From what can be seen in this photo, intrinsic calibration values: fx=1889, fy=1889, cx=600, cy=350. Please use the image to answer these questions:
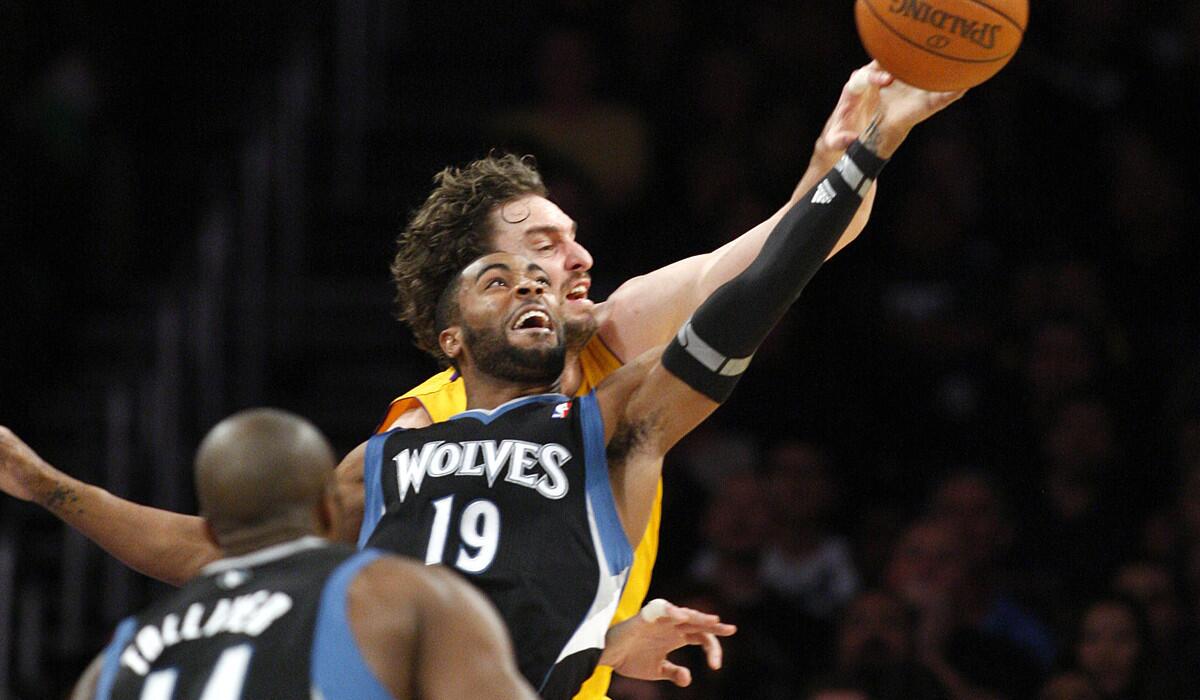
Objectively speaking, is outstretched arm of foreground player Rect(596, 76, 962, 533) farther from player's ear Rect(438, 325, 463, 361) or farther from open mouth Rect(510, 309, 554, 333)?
player's ear Rect(438, 325, 463, 361)

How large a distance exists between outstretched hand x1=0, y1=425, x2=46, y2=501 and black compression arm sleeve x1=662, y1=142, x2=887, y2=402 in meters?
1.74

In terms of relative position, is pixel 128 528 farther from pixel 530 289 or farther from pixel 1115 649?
pixel 1115 649

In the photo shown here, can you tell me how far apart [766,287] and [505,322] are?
0.79m

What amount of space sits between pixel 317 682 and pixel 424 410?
183 cm

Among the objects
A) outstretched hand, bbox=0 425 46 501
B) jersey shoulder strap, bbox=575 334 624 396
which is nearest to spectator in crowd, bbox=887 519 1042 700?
jersey shoulder strap, bbox=575 334 624 396

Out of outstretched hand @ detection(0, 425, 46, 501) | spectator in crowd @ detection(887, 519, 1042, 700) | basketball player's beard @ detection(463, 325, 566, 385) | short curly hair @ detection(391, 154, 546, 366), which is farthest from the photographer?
spectator in crowd @ detection(887, 519, 1042, 700)

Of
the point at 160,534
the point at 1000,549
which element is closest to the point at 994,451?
the point at 1000,549

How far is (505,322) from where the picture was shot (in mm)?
4848

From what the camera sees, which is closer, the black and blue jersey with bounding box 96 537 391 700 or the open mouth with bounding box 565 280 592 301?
the black and blue jersey with bounding box 96 537 391 700

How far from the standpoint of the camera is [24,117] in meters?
10.3

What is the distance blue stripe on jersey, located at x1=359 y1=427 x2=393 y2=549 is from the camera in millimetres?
4707

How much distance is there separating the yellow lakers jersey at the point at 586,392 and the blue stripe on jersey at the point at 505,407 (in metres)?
0.26

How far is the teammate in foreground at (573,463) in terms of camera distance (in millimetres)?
4395

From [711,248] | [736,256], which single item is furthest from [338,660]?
[711,248]
